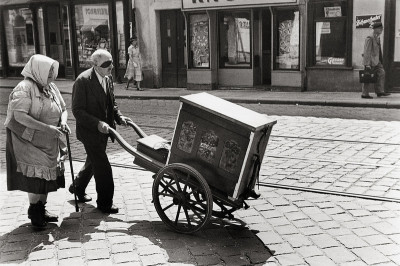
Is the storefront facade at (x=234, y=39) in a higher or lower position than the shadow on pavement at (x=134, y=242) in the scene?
higher

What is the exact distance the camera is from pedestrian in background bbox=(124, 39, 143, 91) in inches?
734

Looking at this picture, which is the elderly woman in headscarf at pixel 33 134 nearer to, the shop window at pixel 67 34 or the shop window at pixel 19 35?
the shop window at pixel 67 34

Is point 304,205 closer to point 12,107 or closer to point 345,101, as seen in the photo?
point 12,107

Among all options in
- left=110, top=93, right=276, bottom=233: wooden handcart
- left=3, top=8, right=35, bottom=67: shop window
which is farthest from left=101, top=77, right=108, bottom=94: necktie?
left=3, top=8, right=35, bottom=67: shop window

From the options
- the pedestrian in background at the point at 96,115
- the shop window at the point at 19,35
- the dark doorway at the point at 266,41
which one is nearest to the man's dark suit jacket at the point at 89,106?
the pedestrian in background at the point at 96,115

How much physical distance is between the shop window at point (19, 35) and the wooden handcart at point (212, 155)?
21016 mm

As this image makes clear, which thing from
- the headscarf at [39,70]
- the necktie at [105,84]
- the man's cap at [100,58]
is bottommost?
the necktie at [105,84]

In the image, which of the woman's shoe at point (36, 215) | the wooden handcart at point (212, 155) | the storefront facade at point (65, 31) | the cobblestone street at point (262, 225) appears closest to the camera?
the cobblestone street at point (262, 225)

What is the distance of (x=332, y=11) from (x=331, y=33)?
64 centimetres

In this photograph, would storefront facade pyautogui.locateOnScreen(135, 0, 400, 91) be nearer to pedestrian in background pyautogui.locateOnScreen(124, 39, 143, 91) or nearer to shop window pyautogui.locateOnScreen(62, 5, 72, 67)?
pedestrian in background pyautogui.locateOnScreen(124, 39, 143, 91)

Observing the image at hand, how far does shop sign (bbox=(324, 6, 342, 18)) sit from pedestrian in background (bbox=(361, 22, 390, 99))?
1459mm

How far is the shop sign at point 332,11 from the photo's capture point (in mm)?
15812

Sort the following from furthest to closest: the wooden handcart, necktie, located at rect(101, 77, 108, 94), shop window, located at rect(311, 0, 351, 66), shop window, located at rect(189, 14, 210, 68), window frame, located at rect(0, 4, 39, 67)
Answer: window frame, located at rect(0, 4, 39, 67)
shop window, located at rect(189, 14, 210, 68)
shop window, located at rect(311, 0, 351, 66)
necktie, located at rect(101, 77, 108, 94)
the wooden handcart

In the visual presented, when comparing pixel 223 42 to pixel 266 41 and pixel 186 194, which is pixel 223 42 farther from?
pixel 186 194
